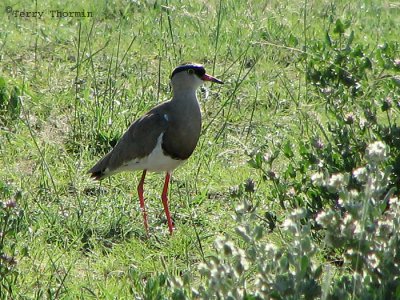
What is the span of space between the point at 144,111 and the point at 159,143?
1228mm

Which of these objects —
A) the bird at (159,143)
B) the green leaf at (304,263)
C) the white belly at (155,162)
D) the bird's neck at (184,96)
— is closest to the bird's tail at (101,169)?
the bird at (159,143)

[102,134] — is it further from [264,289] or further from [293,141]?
[264,289]

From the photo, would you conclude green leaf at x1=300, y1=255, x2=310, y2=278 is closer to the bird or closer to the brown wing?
the bird

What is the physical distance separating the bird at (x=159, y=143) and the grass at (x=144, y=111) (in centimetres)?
20

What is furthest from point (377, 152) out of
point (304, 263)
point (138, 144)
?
point (138, 144)

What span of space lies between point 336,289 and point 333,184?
413mm

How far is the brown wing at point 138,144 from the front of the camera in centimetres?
673

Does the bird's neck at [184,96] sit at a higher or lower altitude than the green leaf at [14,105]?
higher

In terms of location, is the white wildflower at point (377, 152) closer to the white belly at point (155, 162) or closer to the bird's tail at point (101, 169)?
the white belly at point (155, 162)

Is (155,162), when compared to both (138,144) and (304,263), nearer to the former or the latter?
(138,144)

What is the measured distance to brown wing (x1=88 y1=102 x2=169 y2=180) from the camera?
6727 millimetres

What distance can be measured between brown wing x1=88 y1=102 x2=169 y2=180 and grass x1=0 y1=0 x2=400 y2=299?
Answer: 0.17 meters

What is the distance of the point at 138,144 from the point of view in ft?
22.2

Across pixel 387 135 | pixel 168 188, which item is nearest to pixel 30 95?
pixel 168 188
